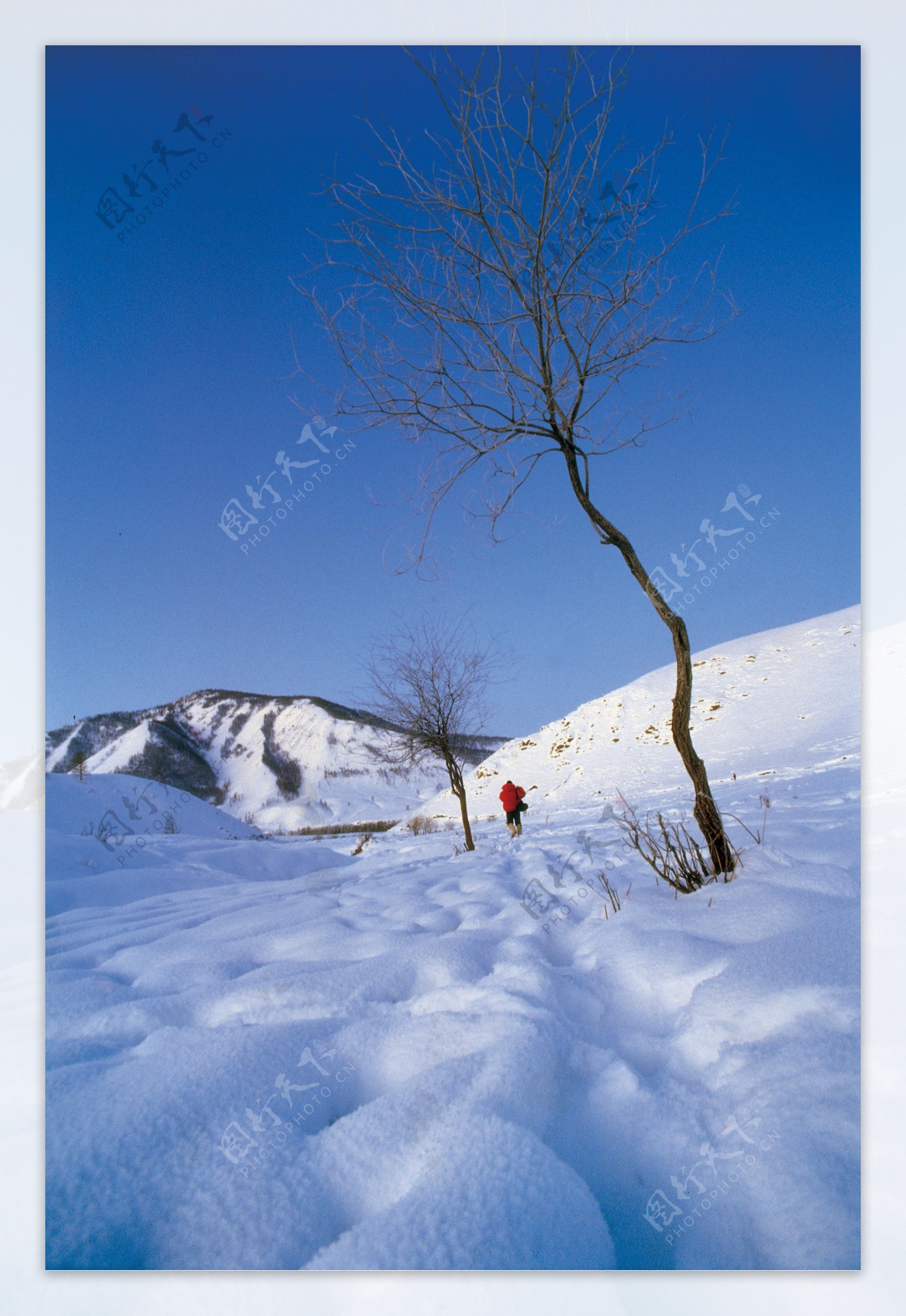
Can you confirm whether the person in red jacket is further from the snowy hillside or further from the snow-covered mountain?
the snowy hillside

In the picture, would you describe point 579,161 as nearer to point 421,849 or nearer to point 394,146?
point 394,146

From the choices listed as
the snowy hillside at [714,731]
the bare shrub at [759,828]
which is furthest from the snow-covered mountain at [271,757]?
the bare shrub at [759,828]

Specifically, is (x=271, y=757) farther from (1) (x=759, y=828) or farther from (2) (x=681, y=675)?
(2) (x=681, y=675)

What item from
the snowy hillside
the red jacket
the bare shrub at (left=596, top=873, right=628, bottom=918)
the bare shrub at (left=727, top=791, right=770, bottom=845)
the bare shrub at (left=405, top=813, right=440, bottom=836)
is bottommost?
the bare shrub at (left=596, top=873, right=628, bottom=918)

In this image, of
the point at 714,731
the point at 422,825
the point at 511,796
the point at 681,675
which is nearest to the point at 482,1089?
the point at 681,675

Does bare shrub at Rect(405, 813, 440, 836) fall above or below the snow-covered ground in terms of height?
above

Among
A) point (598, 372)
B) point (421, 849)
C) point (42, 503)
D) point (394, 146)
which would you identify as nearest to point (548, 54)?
point (394, 146)

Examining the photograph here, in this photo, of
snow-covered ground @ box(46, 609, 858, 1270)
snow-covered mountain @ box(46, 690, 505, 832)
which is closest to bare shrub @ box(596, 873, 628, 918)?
snow-covered ground @ box(46, 609, 858, 1270)

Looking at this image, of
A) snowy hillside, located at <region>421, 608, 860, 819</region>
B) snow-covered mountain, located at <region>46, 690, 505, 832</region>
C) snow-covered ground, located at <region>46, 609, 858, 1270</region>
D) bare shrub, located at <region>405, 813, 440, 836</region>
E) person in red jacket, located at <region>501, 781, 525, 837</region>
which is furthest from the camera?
bare shrub, located at <region>405, 813, 440, 836</region>
